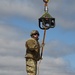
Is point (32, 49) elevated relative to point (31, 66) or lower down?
elevated

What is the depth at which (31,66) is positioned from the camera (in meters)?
11.6

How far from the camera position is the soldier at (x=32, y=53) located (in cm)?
1132

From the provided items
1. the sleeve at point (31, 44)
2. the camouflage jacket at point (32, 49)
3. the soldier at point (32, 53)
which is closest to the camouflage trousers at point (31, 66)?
the soldier at point (32, 53)

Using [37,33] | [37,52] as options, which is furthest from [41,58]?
[37,33]

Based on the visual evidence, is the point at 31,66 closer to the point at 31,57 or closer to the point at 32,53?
the point at 31,57

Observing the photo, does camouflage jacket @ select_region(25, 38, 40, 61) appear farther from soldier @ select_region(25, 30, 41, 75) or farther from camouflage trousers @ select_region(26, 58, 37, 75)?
camouflage trousers @ select_region(26, 58, 37, 75)

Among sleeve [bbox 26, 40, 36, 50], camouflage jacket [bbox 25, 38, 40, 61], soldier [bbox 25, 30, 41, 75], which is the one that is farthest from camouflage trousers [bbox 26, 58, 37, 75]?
sleeve [bbox 26, 40, 36, 50]

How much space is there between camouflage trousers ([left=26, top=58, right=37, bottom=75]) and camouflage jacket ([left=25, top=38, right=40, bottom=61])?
0.18 metres

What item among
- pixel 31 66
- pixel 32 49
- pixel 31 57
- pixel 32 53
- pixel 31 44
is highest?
pixel 31 44

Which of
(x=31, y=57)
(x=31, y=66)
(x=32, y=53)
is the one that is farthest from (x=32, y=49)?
(x=31, y=66)

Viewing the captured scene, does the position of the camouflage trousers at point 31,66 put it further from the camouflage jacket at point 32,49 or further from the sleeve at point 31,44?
the sleeve at point 31,44

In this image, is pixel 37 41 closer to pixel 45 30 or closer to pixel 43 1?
pixel 45 30

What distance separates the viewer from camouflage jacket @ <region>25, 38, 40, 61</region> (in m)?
11.3

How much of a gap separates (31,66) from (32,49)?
73 centimetres
